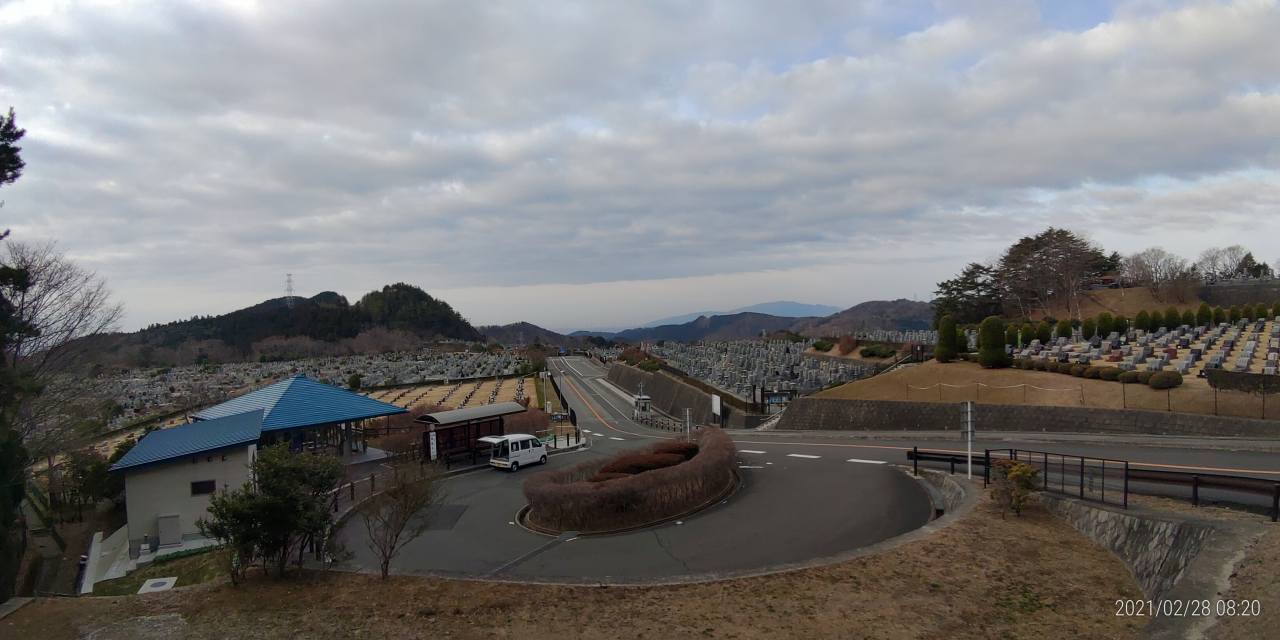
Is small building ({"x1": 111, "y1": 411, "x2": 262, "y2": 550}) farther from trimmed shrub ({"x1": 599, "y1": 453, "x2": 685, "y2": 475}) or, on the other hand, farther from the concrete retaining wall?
the concrete retaining wall

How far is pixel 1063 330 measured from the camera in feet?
118

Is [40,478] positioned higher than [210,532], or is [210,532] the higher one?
[210,532]

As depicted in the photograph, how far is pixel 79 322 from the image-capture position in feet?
71.6

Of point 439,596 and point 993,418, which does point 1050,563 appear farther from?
point 993,418

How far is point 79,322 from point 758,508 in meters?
24.5

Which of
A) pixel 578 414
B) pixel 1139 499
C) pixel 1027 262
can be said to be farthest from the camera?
pixel 1027 262

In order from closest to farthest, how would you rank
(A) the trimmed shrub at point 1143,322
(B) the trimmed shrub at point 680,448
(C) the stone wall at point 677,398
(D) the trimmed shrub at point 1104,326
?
(B) the trimmed shrub at point 680,448, (D) the trimmed shrub at point 1104,326, (A) the trimmed shrub at point 1143,322, (C) the stone wall at point 677,398

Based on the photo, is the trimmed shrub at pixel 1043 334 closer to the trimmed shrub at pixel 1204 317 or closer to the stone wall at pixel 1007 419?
the trimmed shrub at pixel 1204 317

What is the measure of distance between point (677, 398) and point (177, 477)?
3544 cm

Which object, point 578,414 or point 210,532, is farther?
point 578,414

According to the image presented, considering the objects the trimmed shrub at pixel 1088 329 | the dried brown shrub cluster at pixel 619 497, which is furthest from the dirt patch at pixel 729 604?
the trimmed shrub at pixel 1088 329

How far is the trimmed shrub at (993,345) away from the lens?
1162 inches

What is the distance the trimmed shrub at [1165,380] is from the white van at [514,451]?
2208cm

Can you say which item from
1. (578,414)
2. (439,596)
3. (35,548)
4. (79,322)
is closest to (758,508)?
(439,596)
